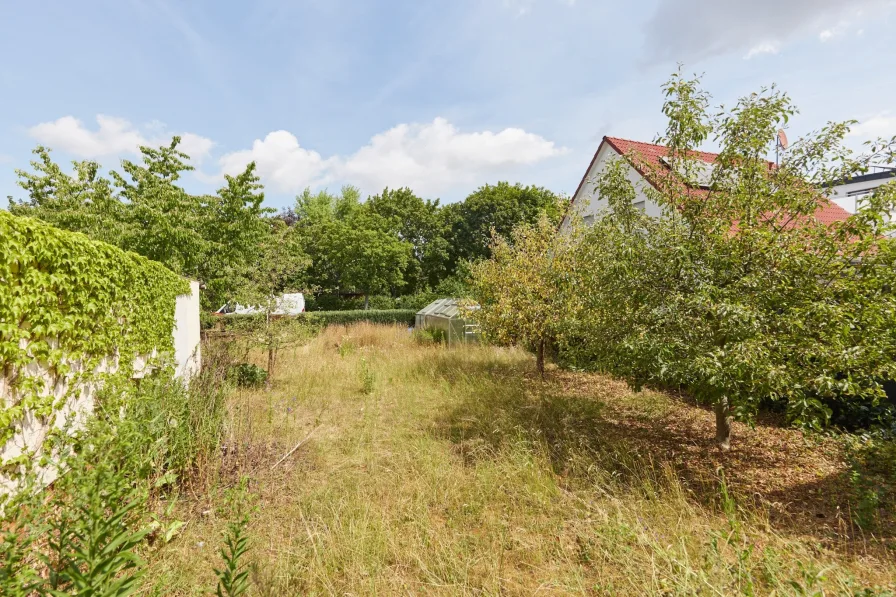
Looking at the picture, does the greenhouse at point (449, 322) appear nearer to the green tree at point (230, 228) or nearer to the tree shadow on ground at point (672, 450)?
the tree shadow on ground at point (672, 450)

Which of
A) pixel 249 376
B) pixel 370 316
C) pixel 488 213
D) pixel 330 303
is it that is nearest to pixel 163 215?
pixel 249 376

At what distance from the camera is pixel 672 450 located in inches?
224

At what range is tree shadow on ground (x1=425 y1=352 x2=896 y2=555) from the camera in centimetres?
400

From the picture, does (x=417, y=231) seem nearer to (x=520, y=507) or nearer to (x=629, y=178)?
(x=629, y=178)

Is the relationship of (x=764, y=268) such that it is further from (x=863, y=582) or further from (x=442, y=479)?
(x=442, y=479)

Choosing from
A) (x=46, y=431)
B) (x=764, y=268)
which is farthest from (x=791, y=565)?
(x=46, y=431)

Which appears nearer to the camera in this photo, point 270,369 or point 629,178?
point 270,369

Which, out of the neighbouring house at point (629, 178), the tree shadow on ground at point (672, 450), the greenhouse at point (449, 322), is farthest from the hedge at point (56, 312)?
the neighbouring house at point (629, 178)

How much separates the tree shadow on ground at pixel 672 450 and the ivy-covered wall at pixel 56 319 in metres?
4.37

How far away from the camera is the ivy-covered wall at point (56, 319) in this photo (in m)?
2.86

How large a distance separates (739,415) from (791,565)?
136cm

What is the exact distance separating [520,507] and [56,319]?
4597mm

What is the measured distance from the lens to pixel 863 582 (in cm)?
295

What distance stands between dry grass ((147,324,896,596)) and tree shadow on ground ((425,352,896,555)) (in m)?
0.03
